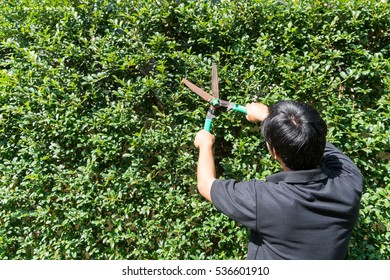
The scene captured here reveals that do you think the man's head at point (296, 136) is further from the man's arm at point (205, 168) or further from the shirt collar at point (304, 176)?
the man's arm at point (205, 168)

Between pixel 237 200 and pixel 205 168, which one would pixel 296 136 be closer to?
pixel 237 200

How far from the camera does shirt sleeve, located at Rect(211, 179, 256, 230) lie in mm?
1716

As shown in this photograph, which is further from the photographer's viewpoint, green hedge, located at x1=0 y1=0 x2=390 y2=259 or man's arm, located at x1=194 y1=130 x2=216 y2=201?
green hedge, located at x1=0 y1=0 x2=390 y2=259

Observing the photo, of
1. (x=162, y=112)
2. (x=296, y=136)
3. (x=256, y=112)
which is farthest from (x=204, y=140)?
(x=162, y=112)

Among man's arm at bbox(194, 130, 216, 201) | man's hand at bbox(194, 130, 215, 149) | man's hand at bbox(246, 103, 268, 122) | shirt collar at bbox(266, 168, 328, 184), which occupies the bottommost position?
shirt collar at bbox(266, 168, 328, 184)

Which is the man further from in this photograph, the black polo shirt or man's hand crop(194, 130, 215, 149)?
man's hand crop(194, 130, 215, 149)

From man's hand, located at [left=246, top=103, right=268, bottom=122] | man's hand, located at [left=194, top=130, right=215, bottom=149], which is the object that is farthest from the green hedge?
man's hand, located at [left=194, top=130, right=215, bottom=149]

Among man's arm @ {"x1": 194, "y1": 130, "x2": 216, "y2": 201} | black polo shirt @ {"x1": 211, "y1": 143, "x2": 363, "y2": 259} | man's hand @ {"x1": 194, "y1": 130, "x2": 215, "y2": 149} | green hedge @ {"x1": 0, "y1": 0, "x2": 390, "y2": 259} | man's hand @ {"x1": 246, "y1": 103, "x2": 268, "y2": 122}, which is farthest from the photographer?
green hedge @ {"x1": 0, "y1": 0, "x2": 390, "y2": 259}

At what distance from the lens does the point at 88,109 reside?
10.2 ft

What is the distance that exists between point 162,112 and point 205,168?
1250 mm

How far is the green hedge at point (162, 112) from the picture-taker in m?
2.96

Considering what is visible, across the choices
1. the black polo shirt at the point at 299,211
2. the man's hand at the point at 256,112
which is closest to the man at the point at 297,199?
the black polo shirt at the point at 299,211
